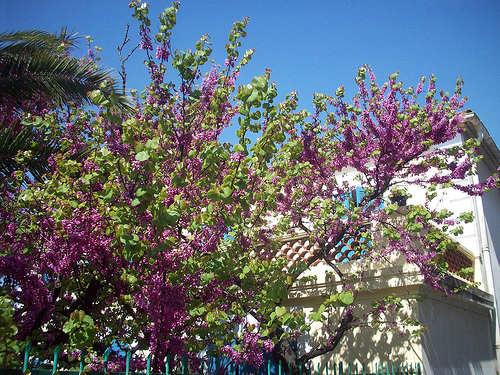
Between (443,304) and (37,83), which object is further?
(443,304)

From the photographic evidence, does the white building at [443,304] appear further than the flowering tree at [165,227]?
Yes

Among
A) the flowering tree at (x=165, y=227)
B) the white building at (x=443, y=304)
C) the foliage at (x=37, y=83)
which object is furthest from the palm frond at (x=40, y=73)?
the white building at (x=443, y=304)

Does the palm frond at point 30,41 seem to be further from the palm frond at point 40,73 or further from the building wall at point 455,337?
the building wall at point 455,337

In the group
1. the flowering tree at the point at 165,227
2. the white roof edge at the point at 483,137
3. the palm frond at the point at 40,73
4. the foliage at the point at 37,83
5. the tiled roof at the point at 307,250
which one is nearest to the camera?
the flowering tree at the point at 165,227

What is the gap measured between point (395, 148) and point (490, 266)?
5.21 metres

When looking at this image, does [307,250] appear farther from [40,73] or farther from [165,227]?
[40,73]

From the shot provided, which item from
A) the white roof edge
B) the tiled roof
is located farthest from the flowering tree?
the white roof edge

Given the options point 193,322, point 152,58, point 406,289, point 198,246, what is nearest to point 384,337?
point 406,289

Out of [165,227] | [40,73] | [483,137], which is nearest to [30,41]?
[40,73]

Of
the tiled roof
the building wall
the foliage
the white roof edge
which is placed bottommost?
the building wall

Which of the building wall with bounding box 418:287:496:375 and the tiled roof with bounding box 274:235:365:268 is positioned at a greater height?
the tiled roof with bounding box 274:235:365:268

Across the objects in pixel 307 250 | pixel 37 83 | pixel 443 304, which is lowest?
pixel 443 304

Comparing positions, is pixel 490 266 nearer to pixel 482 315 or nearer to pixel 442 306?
pixel 482 315

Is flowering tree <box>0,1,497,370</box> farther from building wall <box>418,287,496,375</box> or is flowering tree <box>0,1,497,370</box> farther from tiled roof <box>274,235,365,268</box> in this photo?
tiled roof <box>274,235,365,268</box>
